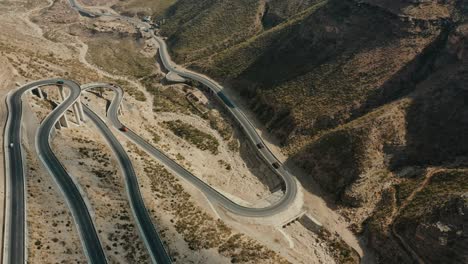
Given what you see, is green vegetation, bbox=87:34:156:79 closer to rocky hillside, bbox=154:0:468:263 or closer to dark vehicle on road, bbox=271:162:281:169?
rocky hillside, bbox=154:0:468:263

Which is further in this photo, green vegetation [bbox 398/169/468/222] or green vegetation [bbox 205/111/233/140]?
green vegetation [bbox 205/111/233/140]

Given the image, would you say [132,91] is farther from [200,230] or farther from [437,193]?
[437,193]

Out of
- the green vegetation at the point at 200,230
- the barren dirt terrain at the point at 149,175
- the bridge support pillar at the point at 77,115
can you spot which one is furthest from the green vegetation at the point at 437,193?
the bridge support pillar at the point at 77,115

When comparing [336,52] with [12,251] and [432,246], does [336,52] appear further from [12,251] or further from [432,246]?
[12,251]

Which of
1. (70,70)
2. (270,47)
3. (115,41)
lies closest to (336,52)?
(270,47)

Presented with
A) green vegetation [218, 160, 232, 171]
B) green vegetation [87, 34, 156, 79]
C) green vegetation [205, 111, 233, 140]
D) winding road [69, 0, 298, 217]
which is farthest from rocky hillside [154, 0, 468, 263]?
green vegetation [87, 34, 156, 79]

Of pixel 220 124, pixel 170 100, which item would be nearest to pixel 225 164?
pixel 220 124

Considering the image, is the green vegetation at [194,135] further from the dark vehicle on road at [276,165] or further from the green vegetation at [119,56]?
the green vegetation at [119,56]
